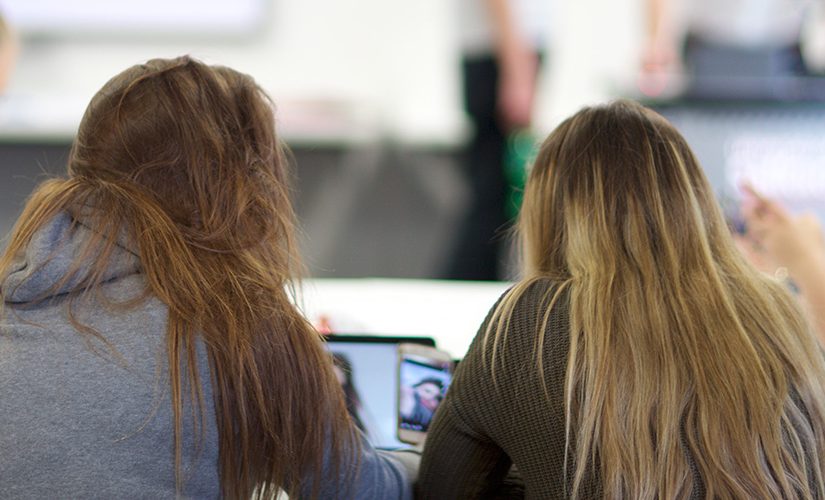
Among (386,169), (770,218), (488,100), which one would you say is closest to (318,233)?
(386,169)

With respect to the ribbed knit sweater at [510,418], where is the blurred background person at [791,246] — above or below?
above

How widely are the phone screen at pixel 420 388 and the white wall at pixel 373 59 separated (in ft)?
8.66

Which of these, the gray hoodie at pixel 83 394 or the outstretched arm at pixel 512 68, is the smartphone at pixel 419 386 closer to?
the gray hoodie at pixel 83 394

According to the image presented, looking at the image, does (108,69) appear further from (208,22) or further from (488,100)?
(488,100)

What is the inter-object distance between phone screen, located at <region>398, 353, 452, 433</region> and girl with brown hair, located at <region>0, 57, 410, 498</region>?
142 mm

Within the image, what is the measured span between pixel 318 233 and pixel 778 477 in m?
2.85

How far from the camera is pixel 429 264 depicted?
12.3 feet

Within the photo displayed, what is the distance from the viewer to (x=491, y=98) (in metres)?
3.84

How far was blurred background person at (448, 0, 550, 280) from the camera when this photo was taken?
376 cm

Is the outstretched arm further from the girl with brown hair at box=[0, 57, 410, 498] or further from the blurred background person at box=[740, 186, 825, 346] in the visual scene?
the girl with brown hair at box=[0, 57, 410, 498]

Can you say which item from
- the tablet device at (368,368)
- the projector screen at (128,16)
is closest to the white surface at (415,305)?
the tablet device at (368,368)

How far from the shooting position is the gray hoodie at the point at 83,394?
39.5 inches

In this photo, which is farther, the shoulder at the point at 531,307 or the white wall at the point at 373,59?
the white wall at the point at 373,59

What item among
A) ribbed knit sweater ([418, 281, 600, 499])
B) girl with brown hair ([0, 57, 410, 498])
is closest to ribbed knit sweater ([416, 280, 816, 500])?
ribbed knit sweater ([418, 281, 600, 499])
